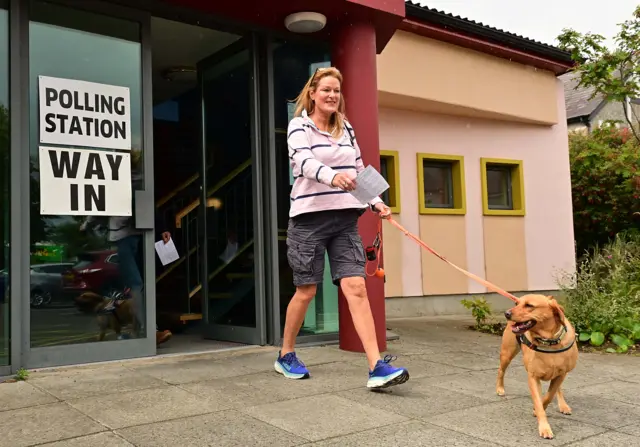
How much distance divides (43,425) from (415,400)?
2019mm

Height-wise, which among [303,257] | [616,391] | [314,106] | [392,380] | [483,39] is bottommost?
[616,391]

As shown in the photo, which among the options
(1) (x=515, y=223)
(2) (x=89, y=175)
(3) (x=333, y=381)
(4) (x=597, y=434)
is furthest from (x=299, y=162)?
(1) (x=515, y=223)

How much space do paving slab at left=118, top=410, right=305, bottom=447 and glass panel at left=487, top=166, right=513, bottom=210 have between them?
844cm

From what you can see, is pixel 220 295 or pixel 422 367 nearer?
pixel 422 367

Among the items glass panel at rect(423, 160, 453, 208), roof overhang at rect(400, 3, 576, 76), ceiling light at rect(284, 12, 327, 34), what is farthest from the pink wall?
ceiling light at rect(284, 12, 327, 34)

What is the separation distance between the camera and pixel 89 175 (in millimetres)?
4746

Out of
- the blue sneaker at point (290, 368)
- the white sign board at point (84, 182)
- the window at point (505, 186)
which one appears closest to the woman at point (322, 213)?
the blue sneaker at point (290, 368)

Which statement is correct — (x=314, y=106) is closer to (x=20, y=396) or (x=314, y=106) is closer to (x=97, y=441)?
(x=97, y=441)

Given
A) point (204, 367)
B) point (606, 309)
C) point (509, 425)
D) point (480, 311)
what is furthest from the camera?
point (480, 311)

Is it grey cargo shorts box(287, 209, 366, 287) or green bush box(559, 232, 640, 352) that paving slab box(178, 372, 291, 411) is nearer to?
grey cargo shorts box(287, 209, 366, 287)

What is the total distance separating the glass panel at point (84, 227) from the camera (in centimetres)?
451

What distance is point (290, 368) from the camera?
13.8 ft

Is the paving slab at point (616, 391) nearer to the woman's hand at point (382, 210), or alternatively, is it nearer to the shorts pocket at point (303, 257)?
the woman's hand at point (382, 210)

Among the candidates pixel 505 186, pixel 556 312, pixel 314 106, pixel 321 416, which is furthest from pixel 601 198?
pixel 321 416
